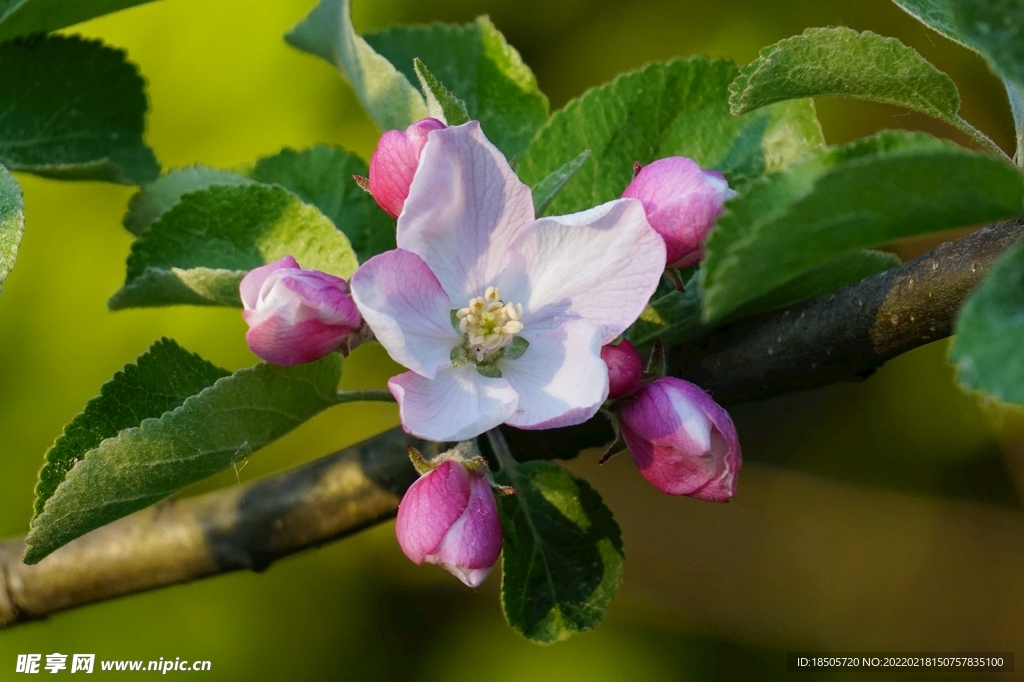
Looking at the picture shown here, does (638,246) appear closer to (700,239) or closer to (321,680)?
(700,239)

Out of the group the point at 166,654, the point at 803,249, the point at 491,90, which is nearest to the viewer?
the point at 803,249

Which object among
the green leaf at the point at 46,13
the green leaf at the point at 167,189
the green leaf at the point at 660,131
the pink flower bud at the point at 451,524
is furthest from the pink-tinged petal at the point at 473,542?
the green leaf at the point at 46,13

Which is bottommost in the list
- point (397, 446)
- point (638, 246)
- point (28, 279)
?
point (28, 279)

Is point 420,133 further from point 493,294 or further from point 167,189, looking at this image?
point 167,189

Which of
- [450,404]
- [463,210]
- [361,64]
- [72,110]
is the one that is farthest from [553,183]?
[72,110]

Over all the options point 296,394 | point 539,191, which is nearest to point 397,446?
point 296,394
